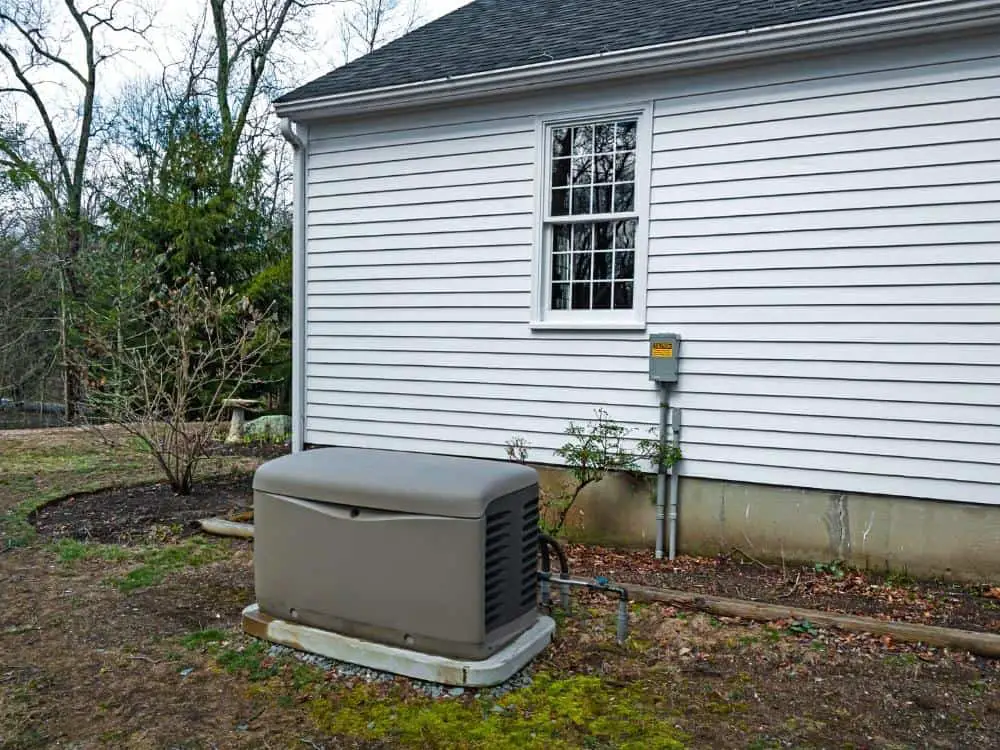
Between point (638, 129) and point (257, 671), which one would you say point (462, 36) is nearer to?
point (638, 129)

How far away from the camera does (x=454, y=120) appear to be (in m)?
6.48

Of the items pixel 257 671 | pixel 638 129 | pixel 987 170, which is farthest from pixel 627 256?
pixel 257 671

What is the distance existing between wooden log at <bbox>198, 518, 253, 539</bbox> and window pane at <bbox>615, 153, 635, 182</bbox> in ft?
13.2

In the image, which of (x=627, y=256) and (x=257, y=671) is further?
(x=627, y=256)

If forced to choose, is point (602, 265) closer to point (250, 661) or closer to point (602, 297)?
point (602, 297)

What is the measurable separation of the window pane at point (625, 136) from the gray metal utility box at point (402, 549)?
330 centimetres

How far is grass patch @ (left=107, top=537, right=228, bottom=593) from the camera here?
489cm

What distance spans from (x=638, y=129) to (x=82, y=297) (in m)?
14.1

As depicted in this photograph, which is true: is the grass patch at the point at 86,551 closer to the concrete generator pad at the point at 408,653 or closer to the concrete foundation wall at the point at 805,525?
the concrete generator pad at the point at 408,653

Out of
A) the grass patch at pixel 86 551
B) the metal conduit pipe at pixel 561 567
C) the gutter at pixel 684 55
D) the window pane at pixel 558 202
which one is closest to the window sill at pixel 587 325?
the window pane at pixel 558 202

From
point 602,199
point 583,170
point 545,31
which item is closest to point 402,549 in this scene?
point 602,199

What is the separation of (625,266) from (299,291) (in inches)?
127

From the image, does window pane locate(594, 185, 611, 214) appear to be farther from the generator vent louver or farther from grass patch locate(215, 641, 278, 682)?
grass patch locate(215, 641, 278, 682)

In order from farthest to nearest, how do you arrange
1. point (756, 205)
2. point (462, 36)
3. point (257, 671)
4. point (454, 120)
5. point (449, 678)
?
point (462, 36) < point (454, 120) < point (756, 205) < point (257, 671) < point (449, 678)
